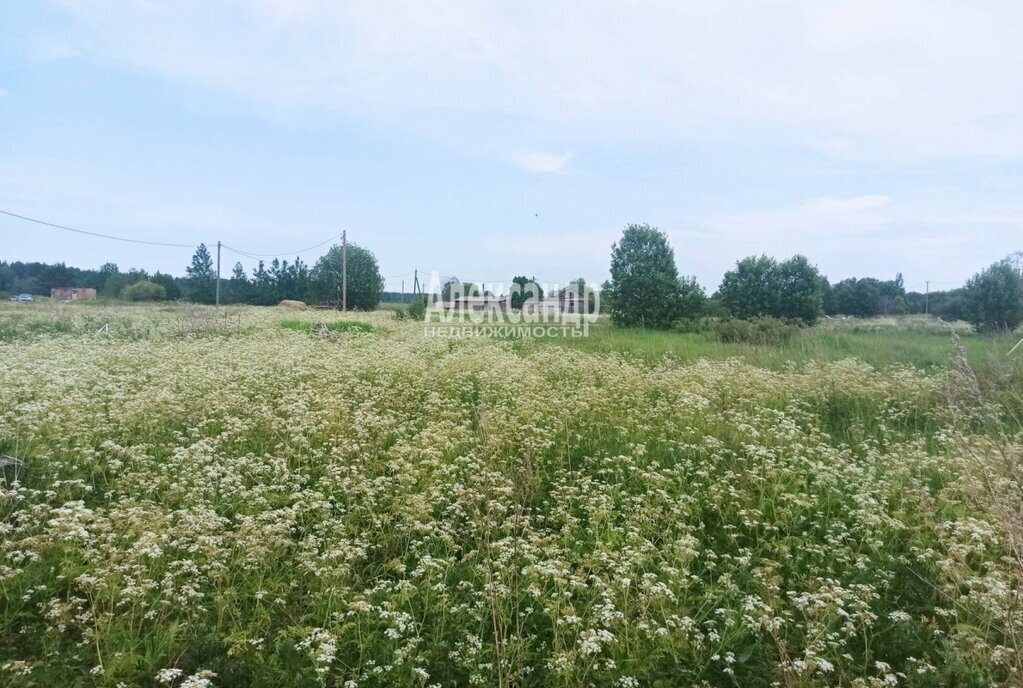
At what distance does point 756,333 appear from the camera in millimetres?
16375

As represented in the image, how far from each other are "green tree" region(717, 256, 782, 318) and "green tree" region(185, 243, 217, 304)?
139ft

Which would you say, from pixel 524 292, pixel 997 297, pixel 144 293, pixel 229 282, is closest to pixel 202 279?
pixel 229 282

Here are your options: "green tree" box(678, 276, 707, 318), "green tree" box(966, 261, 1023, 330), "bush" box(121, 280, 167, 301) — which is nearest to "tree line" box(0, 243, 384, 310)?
"bush" box(121, 280, 167, 301)

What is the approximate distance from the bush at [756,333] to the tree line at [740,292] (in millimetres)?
6119

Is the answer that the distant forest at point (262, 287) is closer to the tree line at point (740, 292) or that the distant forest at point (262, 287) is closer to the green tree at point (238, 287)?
the green tree at point (238, 287)

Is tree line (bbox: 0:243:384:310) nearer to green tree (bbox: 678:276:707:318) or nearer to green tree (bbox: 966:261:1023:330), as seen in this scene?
green tree (bbox: 678:276:707:318)

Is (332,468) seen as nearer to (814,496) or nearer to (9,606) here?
(9,606)

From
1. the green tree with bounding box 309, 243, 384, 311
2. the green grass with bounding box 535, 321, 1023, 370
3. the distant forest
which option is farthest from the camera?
the distant forest

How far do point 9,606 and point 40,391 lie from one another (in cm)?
433

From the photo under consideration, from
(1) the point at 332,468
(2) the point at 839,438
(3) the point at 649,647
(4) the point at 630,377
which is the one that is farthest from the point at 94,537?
(2) the point at 839,438

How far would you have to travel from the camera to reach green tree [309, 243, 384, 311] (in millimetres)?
42031

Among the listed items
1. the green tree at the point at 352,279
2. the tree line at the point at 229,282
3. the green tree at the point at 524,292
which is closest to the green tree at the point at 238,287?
the tree line at the point at 229,282

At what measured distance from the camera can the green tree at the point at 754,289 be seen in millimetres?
26891

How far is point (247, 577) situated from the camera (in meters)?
3.24
